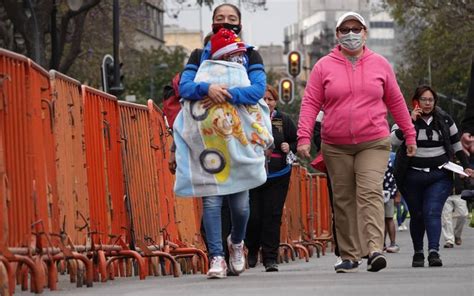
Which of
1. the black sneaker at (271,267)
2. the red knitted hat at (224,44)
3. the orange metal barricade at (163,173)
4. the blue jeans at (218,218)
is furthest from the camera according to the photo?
the orange metal barricade at (163,173)

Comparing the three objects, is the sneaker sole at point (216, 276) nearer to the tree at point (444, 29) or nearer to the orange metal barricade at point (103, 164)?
the orange metal barricade at point (103, 164)

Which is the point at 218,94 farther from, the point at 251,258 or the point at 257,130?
the point at 251,258

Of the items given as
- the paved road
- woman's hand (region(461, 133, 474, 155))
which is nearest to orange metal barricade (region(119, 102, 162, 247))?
the paved road

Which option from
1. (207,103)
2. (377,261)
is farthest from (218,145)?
Result: (377,261)

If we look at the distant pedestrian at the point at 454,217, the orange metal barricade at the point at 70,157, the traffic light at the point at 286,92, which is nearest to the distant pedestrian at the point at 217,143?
the orange metal barricade at the point at 70,157

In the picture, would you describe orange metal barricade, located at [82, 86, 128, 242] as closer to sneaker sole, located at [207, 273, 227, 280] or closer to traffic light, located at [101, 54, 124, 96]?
sneaker sole, located at [207, 273, 227, 280]

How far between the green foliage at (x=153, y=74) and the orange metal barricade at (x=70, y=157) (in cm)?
6473

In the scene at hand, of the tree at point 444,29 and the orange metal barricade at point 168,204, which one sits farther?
the tree at point 444,29

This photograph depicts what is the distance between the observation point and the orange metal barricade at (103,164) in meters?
12.3

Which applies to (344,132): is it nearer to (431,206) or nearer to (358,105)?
(358,105)

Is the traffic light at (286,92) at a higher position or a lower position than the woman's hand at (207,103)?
higher

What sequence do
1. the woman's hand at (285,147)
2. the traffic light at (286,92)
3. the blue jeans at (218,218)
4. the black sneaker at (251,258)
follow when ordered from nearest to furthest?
the blue jeans at (218,218) → the woman's hand at (285,147) → the black sneaker at (251,258) → the traffic light at (286,92)

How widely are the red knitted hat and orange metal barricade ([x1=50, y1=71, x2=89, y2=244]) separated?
1.03 meters

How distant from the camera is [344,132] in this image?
12.5 m
